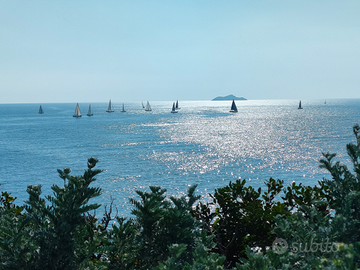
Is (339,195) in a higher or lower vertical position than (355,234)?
higher

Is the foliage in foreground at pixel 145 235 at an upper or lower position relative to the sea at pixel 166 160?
upper

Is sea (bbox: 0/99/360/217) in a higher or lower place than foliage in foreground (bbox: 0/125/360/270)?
lower

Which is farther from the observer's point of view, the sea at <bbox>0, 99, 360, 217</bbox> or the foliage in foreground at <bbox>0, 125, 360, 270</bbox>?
the sea at <bbox>0, 99, 360, 217</bbox>

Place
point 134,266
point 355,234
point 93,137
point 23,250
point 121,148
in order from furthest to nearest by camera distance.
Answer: point 93,137
point 121,148
point 134,266
point 355,234
point 23,250

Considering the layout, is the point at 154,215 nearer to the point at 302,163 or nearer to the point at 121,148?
the point at 302,163

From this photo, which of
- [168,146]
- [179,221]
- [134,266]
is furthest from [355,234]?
[168,146]

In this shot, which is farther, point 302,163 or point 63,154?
point 63,154

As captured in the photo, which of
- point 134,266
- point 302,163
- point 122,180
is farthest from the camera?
point 302,163

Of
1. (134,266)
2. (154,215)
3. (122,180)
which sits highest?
(154,215)

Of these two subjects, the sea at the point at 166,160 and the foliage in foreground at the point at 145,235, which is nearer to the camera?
the foliage in foreground at the point at 145,235

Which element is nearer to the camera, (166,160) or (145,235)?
(145,235)

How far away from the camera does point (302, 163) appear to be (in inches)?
2184

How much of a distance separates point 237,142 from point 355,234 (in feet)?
263

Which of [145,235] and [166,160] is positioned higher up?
[145,235]
